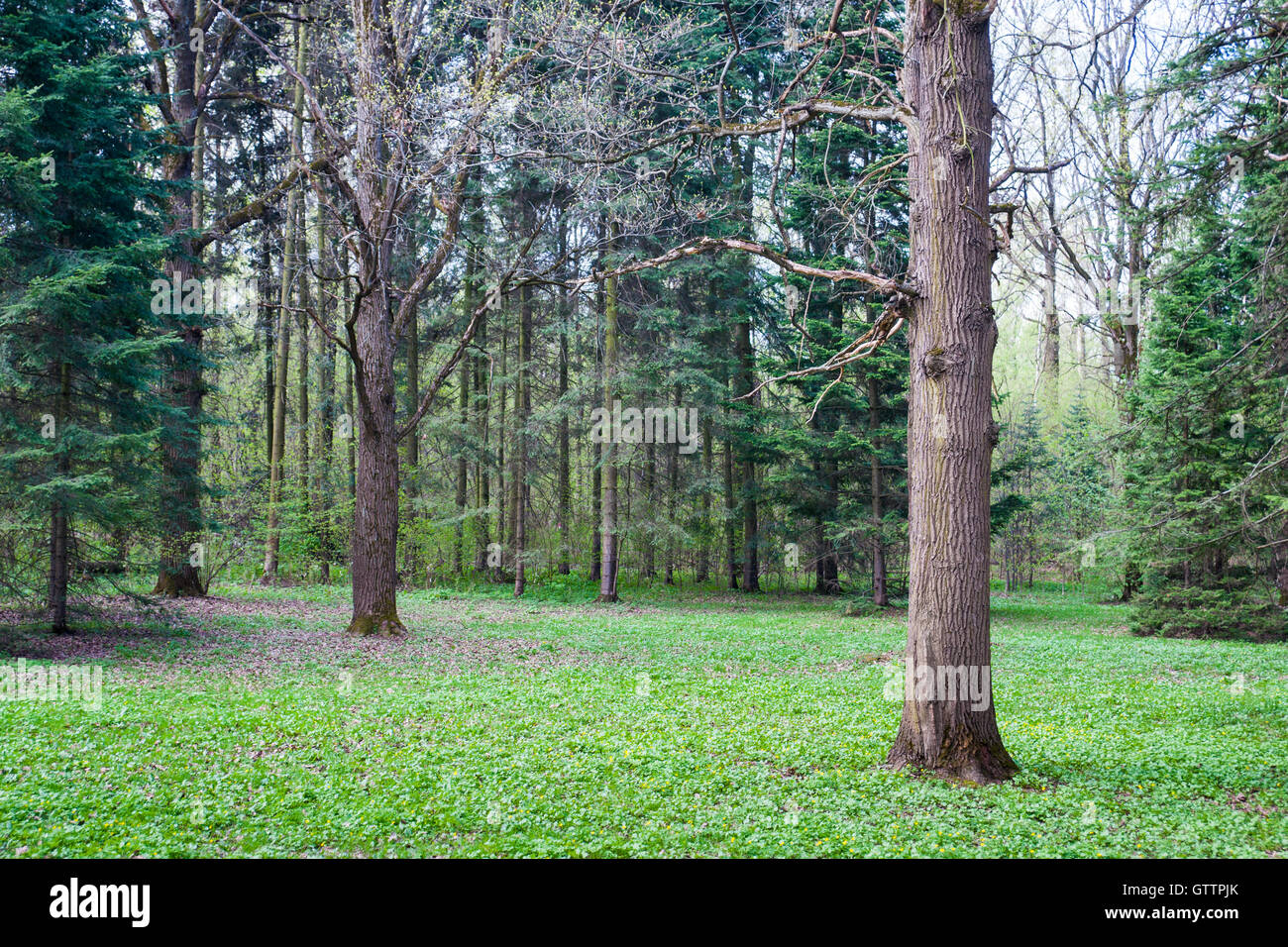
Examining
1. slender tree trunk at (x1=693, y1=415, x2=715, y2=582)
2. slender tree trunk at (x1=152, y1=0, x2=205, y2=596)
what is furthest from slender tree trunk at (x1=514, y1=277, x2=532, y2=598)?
slender tree trunk at (x1=152, y1=0, x2=205, y2=596)

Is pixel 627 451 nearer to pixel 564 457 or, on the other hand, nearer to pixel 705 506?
pixel 705 506

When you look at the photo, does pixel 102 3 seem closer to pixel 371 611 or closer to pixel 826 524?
pixel 371 611

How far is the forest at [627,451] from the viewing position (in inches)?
192

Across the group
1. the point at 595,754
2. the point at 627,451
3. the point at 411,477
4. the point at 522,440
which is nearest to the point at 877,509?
the point at 627,451

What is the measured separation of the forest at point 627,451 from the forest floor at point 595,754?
0.05 meters

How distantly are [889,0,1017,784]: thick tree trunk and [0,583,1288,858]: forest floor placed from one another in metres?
0.41

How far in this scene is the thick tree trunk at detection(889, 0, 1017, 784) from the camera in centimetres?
495

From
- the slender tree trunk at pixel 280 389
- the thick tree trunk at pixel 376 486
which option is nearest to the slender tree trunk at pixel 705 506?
the thick tree trunk at pixel 376 486

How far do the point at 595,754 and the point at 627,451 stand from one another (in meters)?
14.0

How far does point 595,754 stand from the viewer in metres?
5.53

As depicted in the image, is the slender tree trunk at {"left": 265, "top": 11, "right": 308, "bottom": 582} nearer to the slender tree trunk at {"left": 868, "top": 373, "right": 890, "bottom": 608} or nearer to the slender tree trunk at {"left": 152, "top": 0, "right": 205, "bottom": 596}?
the slender tree trunk at {"left": 152, "top": 0, "right": 205, "bottom": 596}

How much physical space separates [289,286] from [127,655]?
1356 cm
